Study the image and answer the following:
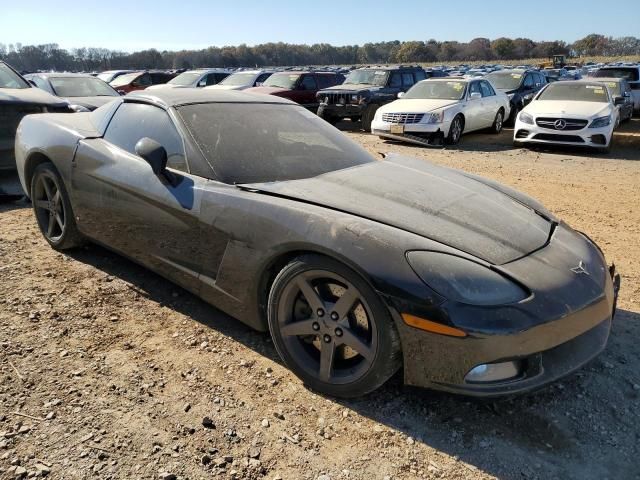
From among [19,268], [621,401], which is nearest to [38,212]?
[19,268]

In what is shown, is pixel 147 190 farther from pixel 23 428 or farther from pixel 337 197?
pixel 23 428

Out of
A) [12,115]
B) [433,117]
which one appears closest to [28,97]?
[12,115]

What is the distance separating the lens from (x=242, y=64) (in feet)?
260

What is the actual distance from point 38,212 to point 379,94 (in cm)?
1059

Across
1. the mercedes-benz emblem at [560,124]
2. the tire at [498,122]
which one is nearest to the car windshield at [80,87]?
the mercedes-benz emblem at [560,124]

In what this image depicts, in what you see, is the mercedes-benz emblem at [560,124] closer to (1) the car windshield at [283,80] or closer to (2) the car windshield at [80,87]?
(1) the car windshield at [283,80]

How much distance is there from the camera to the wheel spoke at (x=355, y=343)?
2.35 metres

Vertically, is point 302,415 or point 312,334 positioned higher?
point 312,334

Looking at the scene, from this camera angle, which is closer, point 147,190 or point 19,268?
point 147,190

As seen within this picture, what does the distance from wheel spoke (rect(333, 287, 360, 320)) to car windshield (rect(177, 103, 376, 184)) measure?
3.01 ft

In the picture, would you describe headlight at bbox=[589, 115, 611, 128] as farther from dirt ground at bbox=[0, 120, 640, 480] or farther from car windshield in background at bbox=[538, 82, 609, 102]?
dirt ground at bbox=[0, 120, 640, 480]

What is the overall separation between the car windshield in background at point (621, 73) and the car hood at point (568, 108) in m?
6.93

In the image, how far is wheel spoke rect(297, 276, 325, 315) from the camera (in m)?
2.49

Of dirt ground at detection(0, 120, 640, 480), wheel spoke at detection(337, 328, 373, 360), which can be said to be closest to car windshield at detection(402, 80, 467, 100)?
dirt ground at detection(0, 120, 640, 480)
